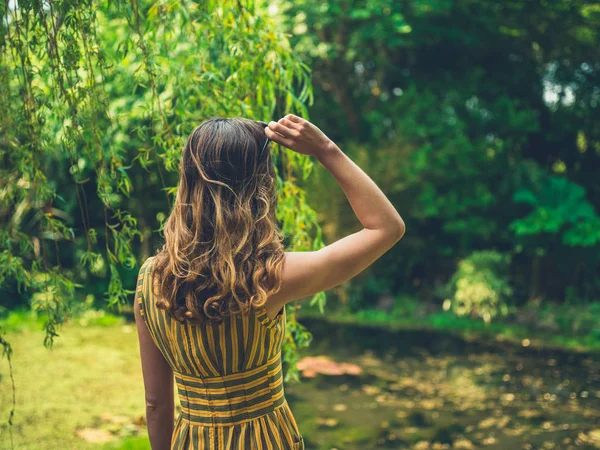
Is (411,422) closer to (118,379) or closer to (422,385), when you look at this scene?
(422,385)

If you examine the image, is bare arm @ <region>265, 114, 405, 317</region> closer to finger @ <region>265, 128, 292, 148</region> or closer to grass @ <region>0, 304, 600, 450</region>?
finger @ <region>265, 128, 292, 148</region>

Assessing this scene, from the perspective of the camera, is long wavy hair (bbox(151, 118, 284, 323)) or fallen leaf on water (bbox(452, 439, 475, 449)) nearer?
long wavy hair (bbox(151, 118, 284, 323))

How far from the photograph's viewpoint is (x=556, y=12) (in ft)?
28.8

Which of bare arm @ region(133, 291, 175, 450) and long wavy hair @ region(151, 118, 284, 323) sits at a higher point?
long wavy hair @ region(151, 118, 284, 323)

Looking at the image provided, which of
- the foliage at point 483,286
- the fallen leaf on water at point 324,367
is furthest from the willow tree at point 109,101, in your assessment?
the foliage at point 483,286

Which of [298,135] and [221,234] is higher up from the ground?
[298,135]

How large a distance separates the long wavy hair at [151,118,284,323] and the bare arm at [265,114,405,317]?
5 centimetres

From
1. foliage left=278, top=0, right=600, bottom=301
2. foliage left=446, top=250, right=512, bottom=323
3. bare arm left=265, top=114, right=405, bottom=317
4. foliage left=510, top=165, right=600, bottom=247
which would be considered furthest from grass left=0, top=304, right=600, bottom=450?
bare arm left=265, top=114, right=405, bottom=317

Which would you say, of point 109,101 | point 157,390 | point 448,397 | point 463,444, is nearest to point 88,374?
point 448,397

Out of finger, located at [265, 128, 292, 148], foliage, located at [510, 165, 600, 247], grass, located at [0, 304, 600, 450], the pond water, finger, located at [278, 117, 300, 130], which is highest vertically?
finger, located at [278, 117, 300, 130]

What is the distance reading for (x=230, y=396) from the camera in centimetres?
149

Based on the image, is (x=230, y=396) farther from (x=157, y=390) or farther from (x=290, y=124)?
→ (x=290, y=124)

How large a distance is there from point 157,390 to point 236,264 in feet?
1.42

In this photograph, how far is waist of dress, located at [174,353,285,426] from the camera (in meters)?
1.49
